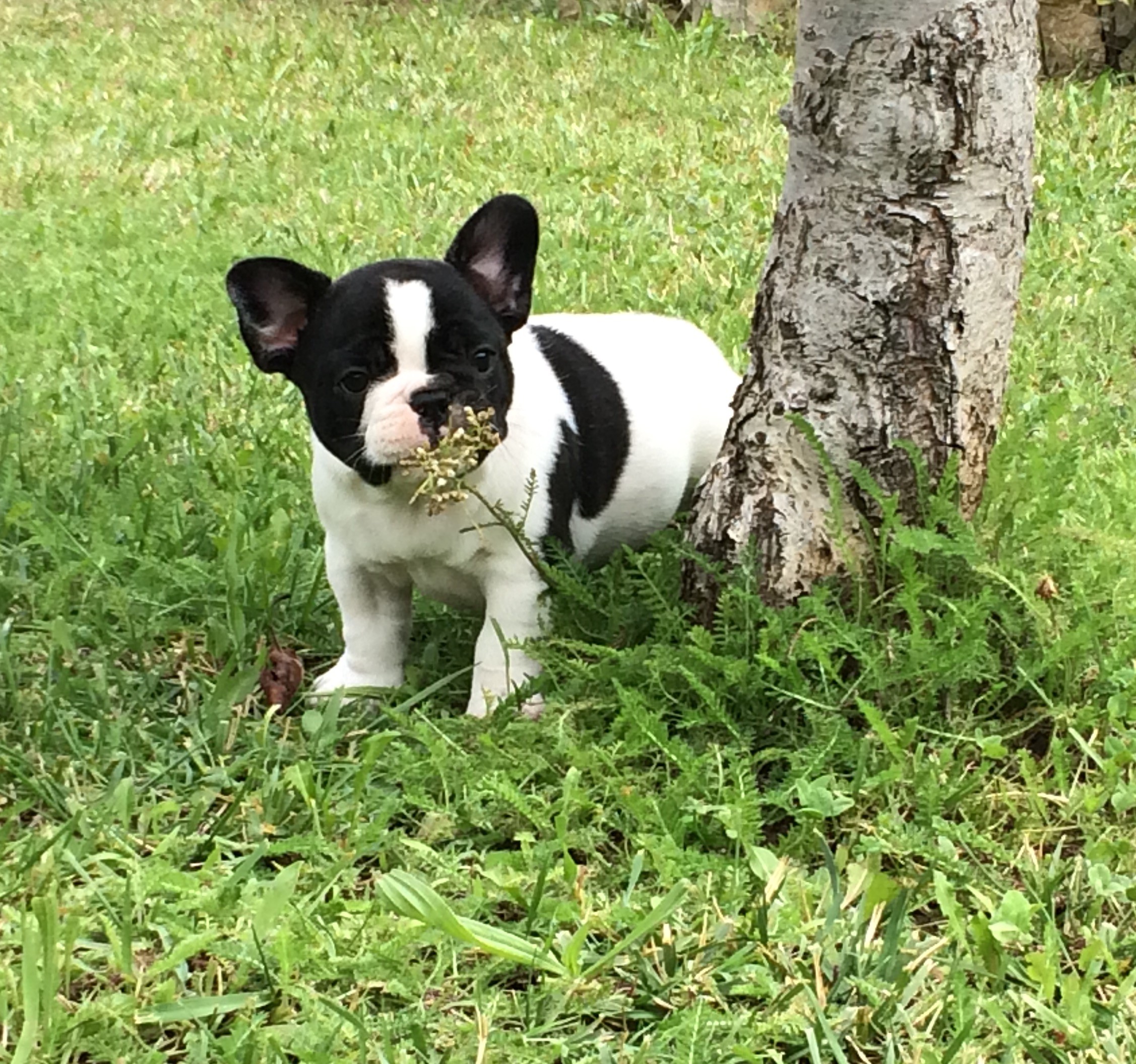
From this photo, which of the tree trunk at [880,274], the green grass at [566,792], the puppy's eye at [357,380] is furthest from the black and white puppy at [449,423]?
the tree trunk at [880,274]

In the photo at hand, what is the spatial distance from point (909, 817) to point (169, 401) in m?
3.07

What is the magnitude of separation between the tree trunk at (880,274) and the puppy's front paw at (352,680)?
0.70 metres

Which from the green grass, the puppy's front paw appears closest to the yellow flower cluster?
the green grass

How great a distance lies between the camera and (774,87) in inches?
368

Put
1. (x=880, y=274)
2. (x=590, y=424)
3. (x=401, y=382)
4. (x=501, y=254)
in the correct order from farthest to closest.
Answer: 1. (x=590, y=424)
2. (x=501, y=254)
3. (x=880, y=274)
4. (x=401, y=382)

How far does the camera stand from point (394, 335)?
285 centimetres

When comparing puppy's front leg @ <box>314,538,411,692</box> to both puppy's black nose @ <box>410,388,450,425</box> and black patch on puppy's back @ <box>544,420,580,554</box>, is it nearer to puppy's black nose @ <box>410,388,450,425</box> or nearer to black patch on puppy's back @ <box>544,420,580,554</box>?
black patch on puppy's back @ <box>544,420,580,554</box>

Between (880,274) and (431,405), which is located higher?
(880,274)

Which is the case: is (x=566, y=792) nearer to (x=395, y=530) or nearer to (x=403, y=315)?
(x=395, y=530)

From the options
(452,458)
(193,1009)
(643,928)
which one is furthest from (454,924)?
(452,458)

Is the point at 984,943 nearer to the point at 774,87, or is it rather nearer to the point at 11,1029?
the point at 11,1029

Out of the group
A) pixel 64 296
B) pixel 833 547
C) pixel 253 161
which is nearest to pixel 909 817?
pixel 833 547

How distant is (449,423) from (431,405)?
47 mm

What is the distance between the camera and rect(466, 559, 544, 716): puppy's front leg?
313 centimetres
